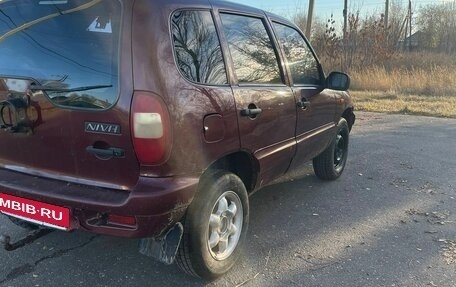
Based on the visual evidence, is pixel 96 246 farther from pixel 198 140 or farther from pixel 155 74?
pixel 155 74

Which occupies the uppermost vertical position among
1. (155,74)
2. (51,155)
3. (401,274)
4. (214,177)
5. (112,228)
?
(155,74)

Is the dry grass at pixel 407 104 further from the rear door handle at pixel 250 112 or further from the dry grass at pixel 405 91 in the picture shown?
the rear door handle at pixel 250 112

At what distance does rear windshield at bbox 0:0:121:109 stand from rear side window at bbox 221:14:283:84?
0.95 metres

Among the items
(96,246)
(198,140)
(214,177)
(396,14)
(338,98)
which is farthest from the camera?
(396,14)

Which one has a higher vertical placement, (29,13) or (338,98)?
(29,13)

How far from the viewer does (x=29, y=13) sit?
2590 mm

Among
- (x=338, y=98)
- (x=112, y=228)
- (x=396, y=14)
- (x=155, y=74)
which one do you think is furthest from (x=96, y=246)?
(x=396, y=14)

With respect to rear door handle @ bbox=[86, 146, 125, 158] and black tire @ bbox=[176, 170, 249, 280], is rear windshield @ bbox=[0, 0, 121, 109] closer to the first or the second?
rear door handle @ bbox=[86, 146, 125, 158]

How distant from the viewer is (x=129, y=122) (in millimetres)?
2283

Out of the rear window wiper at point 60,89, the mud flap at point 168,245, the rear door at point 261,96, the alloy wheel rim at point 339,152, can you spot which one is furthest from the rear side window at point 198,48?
the alloy wheel rim at point 339,152

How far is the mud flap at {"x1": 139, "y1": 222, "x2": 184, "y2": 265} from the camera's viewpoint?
251 centimetres

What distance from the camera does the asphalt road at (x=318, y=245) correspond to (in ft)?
9.67

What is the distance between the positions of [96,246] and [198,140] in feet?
4.79

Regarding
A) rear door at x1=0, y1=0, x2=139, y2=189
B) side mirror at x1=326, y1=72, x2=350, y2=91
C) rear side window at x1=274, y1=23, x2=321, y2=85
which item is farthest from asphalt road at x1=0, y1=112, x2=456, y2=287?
rear side window at x1=274, y1=23, x2=321, y2=85
